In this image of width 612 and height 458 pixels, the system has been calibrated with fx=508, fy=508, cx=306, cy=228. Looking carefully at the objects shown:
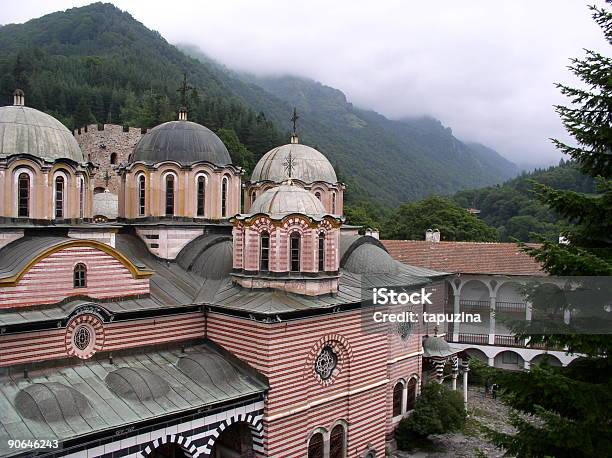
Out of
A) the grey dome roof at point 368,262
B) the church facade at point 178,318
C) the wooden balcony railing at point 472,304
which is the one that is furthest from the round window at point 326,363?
the wooden balcony railing at point 472,304

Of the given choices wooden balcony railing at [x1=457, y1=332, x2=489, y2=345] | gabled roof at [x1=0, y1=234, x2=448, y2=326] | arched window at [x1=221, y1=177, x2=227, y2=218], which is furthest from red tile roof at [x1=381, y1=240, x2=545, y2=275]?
arched window at [x1=221, y1=177, x2=227, y2=218]

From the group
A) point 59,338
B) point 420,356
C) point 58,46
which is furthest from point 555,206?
point 58,46

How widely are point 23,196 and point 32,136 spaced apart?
1699 millimetres

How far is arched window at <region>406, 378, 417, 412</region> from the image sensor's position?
19.1 meters

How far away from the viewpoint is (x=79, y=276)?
12.7 meters

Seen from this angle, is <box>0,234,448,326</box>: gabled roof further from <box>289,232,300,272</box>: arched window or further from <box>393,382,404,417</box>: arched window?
<box>393,382,404,417</box>: arched window

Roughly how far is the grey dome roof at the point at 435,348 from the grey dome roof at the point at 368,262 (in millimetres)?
3817

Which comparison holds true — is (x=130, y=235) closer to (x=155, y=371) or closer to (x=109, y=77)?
(x=155, y=371)

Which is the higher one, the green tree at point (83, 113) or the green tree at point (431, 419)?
the green tree at point (83, 113)

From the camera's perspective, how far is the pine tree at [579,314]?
298 inches

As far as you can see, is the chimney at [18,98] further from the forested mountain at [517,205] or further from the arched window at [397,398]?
the forested mountain at [517,205]

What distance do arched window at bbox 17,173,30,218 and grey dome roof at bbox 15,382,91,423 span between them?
16.1ft

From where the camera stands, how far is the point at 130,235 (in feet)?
57.6

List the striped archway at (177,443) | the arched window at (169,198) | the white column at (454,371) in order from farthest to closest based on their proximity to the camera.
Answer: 1. the white column at (454,371)
2. the arched window at (169,198)
3. the striped archway at (177,443)
